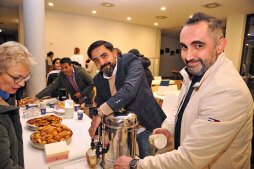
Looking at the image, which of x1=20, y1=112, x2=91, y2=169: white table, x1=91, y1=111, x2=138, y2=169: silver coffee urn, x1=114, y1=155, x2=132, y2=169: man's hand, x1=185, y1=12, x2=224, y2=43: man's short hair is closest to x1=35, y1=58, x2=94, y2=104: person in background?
x1=20, y1=112, x2=91, y2=169: white table

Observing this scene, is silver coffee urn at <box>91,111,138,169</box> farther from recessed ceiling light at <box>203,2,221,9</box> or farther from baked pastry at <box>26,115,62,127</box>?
recessed ceiling light at <box>203,2,221,9</box>

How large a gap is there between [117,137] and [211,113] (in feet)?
1.64

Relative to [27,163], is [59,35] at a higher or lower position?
higher

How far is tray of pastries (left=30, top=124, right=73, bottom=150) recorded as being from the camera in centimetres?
123

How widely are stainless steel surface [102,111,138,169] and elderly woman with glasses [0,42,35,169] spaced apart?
0.45 m

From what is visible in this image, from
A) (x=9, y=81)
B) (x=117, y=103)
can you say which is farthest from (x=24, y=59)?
(x=117, y=103)

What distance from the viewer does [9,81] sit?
91 cm

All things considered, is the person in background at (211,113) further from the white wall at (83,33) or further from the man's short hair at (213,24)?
the white wall at (83,33)

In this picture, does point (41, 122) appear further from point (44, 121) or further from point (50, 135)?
point (50, 135)

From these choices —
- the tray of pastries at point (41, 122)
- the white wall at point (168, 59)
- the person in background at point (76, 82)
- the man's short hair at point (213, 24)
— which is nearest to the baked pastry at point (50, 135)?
the tray of pastries at point (41, 122)

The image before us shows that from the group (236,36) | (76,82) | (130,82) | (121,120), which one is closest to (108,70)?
(130,82)

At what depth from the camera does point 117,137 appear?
37.6 inches

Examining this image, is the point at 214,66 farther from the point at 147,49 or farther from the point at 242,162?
the point at 147,49

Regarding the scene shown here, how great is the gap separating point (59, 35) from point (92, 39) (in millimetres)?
1419
